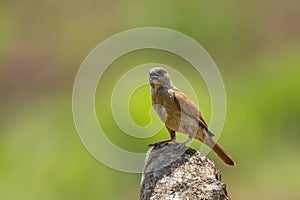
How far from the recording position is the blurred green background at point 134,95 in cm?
2661

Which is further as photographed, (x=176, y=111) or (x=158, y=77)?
(x=176, y=111)

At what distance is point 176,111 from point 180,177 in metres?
1.90

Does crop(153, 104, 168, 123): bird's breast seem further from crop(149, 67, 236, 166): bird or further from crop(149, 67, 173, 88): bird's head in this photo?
crop(149, 67, 173, 88): bird's head

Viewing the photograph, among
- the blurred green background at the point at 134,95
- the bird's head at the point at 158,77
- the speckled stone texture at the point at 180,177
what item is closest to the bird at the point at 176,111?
the bird's head at the point at 158,77

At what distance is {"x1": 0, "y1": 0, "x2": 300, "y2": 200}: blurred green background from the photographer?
26.6 metres

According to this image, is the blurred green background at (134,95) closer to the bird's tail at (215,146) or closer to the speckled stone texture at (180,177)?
the bird's tail at (215,146)

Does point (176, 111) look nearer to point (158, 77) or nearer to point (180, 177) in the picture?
point (158, 77)

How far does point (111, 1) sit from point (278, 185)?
1570cm

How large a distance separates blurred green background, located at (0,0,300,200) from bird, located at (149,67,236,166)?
14385 millimetres

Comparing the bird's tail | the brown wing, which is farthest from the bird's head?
the bird's tail

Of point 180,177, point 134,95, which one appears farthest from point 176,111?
point 134,95

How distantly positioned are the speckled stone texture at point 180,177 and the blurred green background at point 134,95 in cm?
1583

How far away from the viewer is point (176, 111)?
10.2 meters

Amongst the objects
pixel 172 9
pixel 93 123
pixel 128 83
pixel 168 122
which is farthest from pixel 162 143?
pixel 172 9
